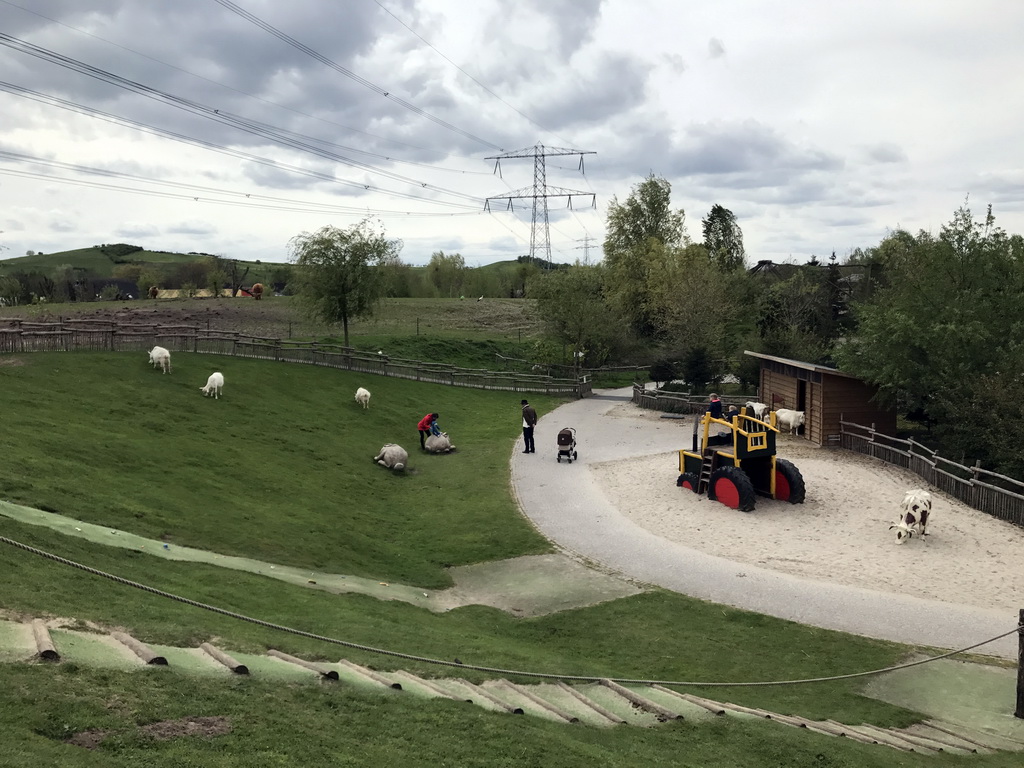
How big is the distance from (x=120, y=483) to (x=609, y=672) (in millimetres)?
12086

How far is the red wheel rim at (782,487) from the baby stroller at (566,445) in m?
8.06

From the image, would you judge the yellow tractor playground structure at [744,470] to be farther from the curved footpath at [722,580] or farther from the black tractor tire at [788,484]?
the curved footpath at [722,580]

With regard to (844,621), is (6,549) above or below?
above

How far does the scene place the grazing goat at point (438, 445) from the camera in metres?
30.0

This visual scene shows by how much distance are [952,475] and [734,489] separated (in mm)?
7081

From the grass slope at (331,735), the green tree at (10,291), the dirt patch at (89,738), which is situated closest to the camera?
the dirt patch at (89,738)

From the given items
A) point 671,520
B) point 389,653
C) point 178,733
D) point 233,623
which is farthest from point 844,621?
point 178,733

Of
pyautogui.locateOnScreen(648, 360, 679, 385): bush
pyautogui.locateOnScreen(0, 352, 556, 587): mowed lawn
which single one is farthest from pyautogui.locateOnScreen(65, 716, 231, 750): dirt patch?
pyautogui.locateOnScreen(648, 360, 679, 385): bush

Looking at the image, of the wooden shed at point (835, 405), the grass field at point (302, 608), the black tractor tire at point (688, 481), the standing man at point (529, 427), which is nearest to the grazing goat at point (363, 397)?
the grass field at point (302, 608)

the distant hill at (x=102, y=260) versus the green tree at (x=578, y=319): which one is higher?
the distant hill at (x=102, y=260)

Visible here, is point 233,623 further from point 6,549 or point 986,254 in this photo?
point 986,254

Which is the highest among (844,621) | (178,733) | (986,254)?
(986,254)

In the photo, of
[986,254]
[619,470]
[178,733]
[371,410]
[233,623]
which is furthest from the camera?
[371,410]

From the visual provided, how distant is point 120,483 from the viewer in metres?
17.5
